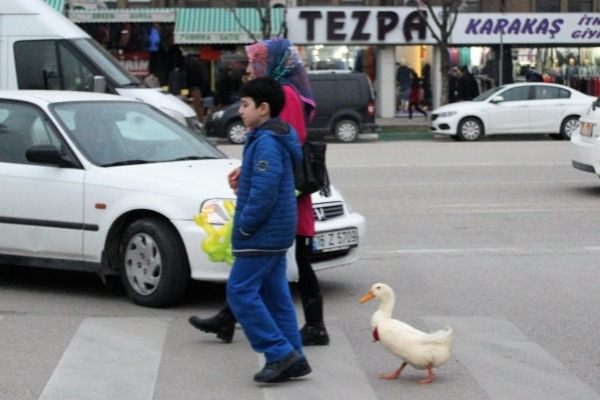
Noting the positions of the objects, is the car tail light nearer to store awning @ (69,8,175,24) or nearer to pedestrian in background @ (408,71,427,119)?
pedestrian in background @ (408,71,427,119)

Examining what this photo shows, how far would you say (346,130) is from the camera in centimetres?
3108

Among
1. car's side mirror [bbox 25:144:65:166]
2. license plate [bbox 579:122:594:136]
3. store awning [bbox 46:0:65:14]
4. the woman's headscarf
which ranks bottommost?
car's side mirror [bbox 25:144:65:166]

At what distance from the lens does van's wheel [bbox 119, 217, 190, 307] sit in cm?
916

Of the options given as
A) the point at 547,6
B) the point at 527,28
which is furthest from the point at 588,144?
the point at 547,6

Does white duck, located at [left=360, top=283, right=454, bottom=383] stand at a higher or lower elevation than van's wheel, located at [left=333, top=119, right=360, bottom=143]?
lower

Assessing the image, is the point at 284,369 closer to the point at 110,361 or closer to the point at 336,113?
the point at 110,361

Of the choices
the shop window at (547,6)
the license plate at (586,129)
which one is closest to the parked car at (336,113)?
the shop window at (547,6)

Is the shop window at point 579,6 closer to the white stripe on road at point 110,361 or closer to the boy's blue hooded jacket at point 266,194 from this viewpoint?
the white stripe on road at point 110,361

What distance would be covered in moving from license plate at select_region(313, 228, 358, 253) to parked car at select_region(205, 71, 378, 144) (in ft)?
68.6

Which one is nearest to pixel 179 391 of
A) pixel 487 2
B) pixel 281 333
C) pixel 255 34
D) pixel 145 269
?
pixel 281 333

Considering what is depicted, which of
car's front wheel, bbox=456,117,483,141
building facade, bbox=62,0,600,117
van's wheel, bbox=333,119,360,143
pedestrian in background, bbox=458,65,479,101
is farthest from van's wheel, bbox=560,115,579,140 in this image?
building facade, bbox=62,0,600,117

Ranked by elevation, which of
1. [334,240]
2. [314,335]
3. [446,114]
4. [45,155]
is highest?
[446,114]

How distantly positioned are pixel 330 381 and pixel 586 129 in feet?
34.5

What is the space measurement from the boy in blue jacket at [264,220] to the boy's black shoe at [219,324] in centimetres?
99
